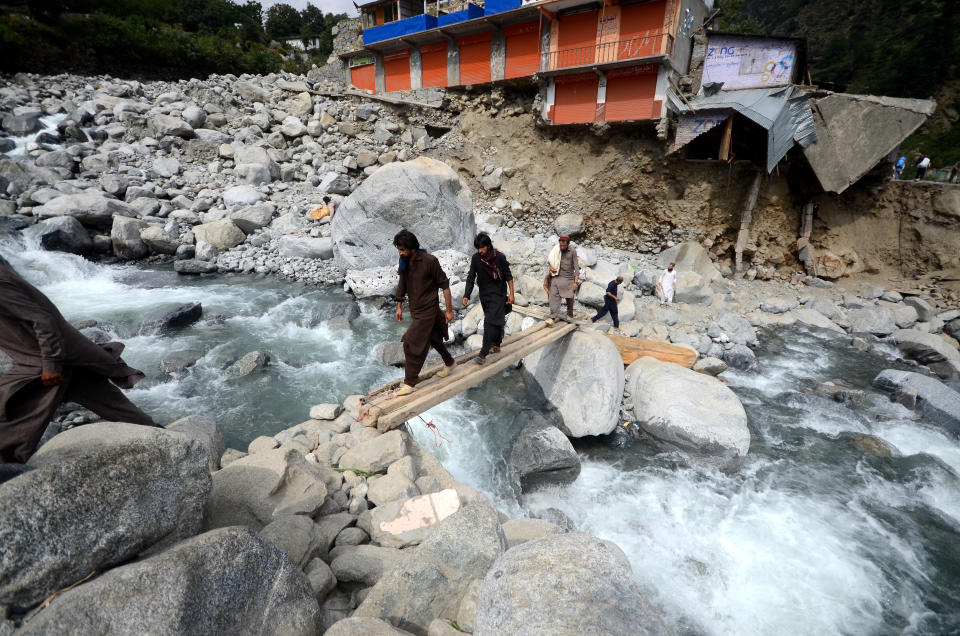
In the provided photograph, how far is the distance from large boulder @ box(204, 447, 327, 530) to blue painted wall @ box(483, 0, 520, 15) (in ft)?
56.5

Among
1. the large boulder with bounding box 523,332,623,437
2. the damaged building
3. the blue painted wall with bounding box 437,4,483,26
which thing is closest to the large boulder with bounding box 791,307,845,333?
the damaged building

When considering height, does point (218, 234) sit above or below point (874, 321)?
above

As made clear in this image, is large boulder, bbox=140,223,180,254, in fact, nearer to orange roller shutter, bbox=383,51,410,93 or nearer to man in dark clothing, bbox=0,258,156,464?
man in dark clothing, bbox=0,258,156,464

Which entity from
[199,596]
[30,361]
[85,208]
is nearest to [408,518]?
[199,596]

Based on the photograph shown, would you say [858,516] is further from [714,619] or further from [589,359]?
[589,359]

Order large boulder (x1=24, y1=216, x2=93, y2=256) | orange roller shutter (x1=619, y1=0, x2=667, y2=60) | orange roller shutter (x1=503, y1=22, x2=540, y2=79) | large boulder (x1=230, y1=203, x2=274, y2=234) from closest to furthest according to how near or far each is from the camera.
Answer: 1. large boulder (x1=24, y1=216, x2=93, y2=256)
2. large boulder (x1=230, y1=203, x2=274, y2=234)
3. orange roller shutter (x1=619, y1=0, x2=667, y2=60)
4. orange roller shutter (x1=503, y1=22, x2=540, y2=79)

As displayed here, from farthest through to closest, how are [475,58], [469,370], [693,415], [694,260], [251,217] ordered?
[475,58] → [251,217] → [694,260] → [693,415] → [469,370]

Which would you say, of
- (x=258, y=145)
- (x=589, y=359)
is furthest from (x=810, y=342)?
(x=258, y=145)

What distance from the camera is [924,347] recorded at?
8648 millimetres

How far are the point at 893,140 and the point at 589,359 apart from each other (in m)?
10.8

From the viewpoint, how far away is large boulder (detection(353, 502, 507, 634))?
2.34m

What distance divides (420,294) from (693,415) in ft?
14.1

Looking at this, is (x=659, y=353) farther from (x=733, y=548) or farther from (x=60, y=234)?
(x=60, y=234)

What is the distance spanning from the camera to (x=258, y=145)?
16078 mm
